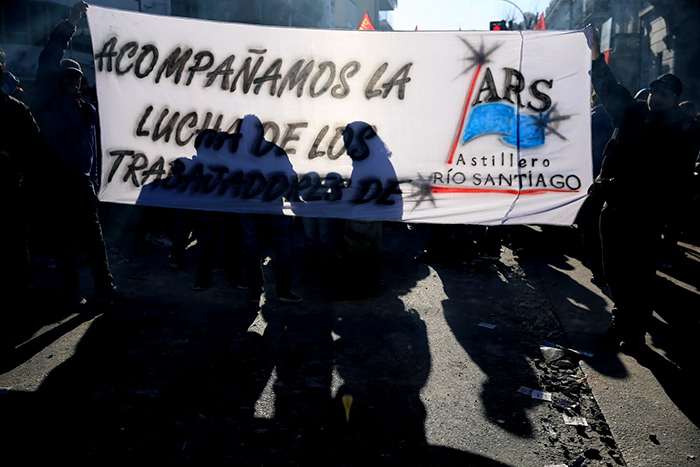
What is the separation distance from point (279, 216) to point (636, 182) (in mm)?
2887

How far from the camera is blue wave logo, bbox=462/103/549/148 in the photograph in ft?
14.1

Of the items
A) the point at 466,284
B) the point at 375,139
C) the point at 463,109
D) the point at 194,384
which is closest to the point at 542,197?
the point at 463,109

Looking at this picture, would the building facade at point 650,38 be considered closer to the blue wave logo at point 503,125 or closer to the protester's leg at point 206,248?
the blue wave logo at point 503,125

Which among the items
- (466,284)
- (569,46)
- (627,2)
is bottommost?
(466,284)

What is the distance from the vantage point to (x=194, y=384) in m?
3.71

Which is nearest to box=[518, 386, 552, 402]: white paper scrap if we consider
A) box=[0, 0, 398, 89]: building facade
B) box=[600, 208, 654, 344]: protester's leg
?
box=[600, 208, 654, 344]: protester's leg

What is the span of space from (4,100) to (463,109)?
3399mm

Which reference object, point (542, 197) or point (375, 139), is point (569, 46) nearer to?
point (542, 197)

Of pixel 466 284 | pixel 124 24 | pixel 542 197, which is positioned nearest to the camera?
pixel 542 197

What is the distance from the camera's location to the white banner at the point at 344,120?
14.0 feet

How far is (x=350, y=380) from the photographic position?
3805 millimetres

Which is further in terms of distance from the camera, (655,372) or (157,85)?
(157,85)

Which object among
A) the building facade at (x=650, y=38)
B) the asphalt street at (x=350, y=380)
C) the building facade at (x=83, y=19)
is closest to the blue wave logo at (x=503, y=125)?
the asphalt street at (x=350, y=380)

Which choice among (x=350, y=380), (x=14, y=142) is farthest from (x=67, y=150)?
(x=350, y=380)
